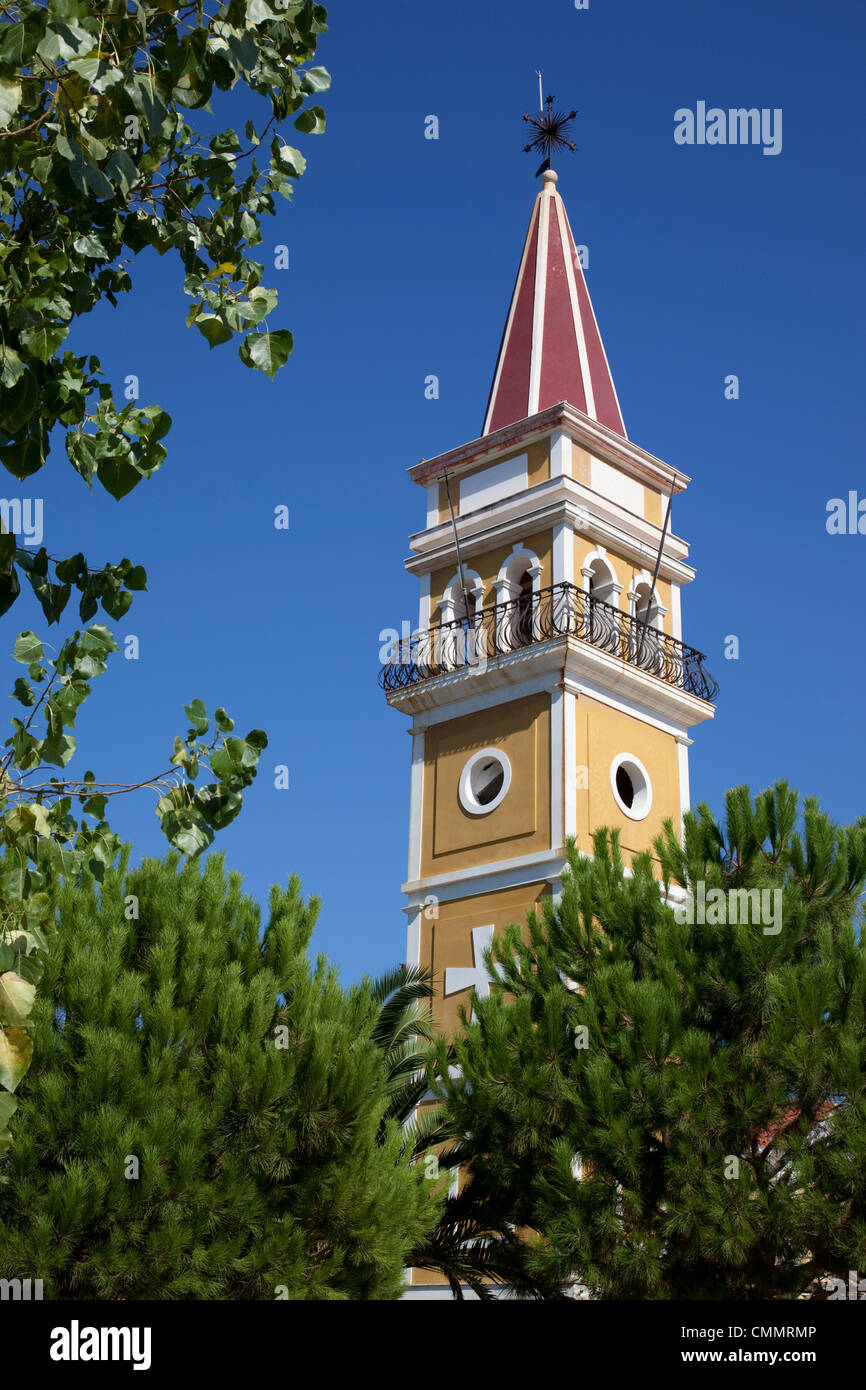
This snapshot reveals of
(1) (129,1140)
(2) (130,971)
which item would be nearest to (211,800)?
(1) (129,1140)

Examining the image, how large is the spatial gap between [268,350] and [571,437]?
16588 millimetres

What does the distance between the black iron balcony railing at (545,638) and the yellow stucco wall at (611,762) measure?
35.2 inches

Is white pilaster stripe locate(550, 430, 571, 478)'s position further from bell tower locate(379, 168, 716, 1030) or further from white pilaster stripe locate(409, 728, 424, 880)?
white pilaster stripe locate(409, 728, 424, 880)

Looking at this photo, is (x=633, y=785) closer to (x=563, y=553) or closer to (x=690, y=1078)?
(x=563, y=553)

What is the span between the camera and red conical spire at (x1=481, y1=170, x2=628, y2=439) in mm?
23078

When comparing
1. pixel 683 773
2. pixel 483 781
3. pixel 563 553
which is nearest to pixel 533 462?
pixel 563 553

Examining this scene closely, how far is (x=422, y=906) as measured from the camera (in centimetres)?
2033

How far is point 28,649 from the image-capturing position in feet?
17.1

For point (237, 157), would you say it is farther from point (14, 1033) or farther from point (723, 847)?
point (723, 847)

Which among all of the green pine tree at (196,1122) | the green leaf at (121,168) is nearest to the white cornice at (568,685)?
the green pine tree at (196,1122)

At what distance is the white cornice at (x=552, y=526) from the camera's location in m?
20.8

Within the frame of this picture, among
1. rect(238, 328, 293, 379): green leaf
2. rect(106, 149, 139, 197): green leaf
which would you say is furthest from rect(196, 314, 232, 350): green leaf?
rect(106, 149, 139, 197): green leaf

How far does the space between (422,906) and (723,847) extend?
21.2 ft

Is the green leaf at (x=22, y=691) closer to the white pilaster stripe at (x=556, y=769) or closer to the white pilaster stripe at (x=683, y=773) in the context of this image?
the white pilaster stripe at (x=556, y=769)
